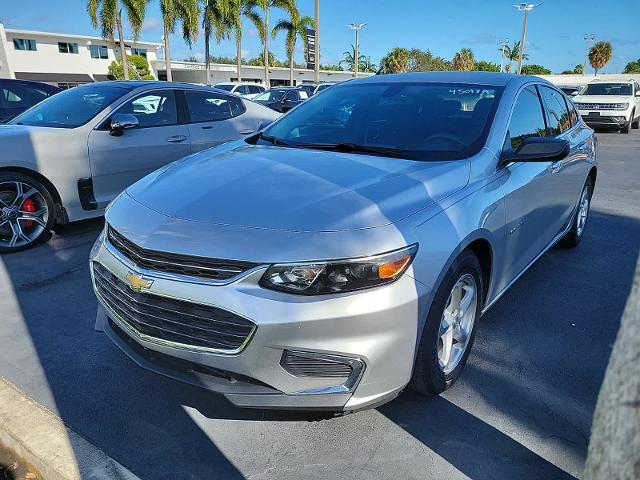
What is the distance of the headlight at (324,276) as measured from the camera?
2.03 metres

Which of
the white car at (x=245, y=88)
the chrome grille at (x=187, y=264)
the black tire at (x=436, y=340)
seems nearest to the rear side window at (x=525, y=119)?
the black tire at (x=436, y=340)

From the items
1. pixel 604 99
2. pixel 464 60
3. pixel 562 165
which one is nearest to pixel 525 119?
pixel 562 165

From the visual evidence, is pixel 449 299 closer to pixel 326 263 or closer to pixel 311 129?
pixel 326 263

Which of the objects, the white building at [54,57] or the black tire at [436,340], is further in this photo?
the white building at [54,57]

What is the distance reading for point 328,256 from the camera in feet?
6.66

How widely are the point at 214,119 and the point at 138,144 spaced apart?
1.17 meters

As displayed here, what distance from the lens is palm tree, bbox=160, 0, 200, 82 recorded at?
1169 inches

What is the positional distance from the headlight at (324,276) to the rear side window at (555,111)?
261 cm

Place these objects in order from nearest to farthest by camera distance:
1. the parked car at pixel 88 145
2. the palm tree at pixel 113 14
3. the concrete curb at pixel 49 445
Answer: the concrete curb at pixel 49 445 < the parked car at pixel 88 145 < the palm tree at pixel 113 14

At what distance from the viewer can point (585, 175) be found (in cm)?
476

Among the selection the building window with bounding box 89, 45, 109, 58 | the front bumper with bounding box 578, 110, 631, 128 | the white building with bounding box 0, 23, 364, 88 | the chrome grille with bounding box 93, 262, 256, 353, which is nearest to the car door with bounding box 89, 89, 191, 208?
the chrome grille with bounding box 93, 262, 256, 353

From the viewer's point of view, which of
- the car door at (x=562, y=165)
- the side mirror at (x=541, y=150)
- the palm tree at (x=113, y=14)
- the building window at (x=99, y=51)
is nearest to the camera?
the side mirror at (x=541, y=150)

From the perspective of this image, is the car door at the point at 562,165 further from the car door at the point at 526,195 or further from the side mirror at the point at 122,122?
the side mirror at the point at 122,122

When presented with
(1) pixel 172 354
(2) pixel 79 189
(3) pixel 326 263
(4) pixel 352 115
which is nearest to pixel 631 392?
(3) pixel 326 263
